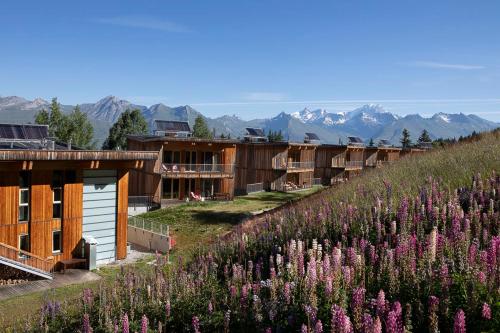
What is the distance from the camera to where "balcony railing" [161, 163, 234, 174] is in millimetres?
41094

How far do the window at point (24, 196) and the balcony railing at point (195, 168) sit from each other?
1995 centimetres

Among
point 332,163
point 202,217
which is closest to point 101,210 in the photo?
point 202,217

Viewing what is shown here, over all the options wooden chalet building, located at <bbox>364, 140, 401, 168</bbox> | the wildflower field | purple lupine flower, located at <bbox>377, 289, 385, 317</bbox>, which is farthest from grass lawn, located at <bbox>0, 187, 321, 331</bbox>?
wooden chalet building, located at <bbox>364, 140, 401, 168</bbox>

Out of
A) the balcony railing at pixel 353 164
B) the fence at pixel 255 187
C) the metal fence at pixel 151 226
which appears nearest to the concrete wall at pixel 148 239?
the metal fence at pixel 151 226

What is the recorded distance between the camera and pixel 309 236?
32.0 feet

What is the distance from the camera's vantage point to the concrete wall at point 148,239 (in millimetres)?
26928

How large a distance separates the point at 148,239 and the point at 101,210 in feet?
18.3

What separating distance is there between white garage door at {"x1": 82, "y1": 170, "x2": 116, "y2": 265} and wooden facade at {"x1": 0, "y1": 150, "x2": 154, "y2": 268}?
0.36m

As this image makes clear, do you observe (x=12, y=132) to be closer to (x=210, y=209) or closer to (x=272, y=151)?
(x=210, y=209)

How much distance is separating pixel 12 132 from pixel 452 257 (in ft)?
72.8

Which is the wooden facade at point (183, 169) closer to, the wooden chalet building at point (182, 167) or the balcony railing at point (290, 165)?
the wooden chalet building at point (182, 167)

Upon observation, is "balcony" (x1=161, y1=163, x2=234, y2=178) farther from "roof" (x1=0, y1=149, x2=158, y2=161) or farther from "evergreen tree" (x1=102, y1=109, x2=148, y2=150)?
"evergreen tree" (x1=102, y1=109, x2=148, y2=150)

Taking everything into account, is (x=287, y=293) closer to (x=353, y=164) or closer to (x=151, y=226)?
(x=151, y=226)

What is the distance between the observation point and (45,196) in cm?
2103
